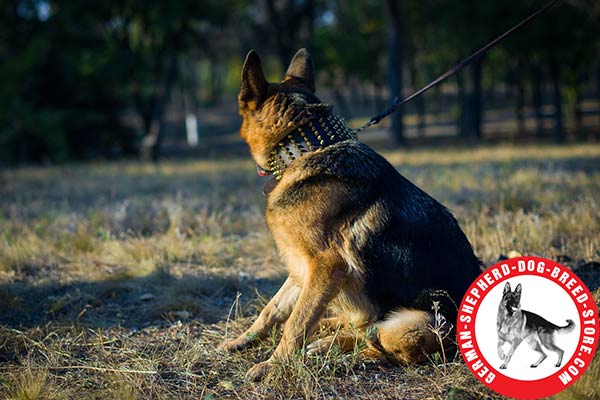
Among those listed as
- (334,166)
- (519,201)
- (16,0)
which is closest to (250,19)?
(16,0)

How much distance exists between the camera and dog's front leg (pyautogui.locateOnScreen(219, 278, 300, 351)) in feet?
11.3

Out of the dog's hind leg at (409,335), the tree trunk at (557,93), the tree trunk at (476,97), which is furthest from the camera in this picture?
the tree trunk at (476,97)

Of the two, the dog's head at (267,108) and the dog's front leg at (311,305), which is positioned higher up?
the dog's head at (267,108)

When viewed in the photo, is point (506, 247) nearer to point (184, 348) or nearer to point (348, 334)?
point (348, 334)

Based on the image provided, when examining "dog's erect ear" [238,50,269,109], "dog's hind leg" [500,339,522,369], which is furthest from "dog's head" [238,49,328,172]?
"dog's hind leg" [500,339,522,369]

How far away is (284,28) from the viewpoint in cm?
2506

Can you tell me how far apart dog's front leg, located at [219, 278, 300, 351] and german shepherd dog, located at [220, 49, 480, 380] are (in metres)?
0.07

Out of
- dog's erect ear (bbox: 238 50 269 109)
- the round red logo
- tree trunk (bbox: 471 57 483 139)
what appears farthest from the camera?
tree trunk (bbox: 471 57 483 139)

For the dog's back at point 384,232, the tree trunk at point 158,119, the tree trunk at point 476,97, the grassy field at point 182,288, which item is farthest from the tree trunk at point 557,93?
the dog's back at point 384,232

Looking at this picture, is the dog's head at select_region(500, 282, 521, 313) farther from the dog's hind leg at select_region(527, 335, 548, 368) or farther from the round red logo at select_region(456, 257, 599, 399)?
the dog's hind leg at select_region(527, 335, 548, 368)

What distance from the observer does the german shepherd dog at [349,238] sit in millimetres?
3037

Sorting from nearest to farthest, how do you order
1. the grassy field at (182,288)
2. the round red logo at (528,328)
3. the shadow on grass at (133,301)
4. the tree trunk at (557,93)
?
1. the round red logo at (528,328)
2. the grassy field at (182,288)
3. the shadow on grass at (133,301)
4. the tree trunk at (557,93)

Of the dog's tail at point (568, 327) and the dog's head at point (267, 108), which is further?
the dog's head at point (267, 108)

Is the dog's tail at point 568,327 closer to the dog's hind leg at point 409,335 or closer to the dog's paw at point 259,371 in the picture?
the dog's hind leg at point 409,335
